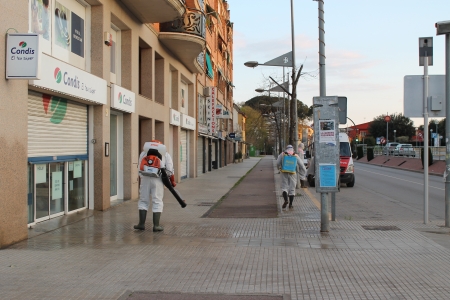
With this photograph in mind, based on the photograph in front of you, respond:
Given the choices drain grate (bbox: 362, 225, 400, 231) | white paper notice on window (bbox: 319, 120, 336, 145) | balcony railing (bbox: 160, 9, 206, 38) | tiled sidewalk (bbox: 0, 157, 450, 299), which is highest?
balcony railing (bbox: 160, 9, 206, 38)

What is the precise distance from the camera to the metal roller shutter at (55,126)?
10148mm

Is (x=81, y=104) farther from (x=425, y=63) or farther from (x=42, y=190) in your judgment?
(x=425, y=63)

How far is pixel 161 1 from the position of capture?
15211 millimetres

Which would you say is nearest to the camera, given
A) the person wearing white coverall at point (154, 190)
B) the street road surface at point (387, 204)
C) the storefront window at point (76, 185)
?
the person wearing white coverall at point (154, 190)

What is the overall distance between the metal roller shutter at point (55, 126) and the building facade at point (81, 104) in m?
0.02

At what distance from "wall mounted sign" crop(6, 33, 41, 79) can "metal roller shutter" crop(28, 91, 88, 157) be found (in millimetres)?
1860

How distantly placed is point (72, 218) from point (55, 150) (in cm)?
165

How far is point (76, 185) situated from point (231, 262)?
6451mm

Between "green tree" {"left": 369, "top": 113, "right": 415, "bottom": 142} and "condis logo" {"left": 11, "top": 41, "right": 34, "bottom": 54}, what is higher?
"green tree" {"left": 369, "top": 113, "right": 415, "bottom": 142}

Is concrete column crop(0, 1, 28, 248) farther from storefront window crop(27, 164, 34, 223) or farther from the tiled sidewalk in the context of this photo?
storefront window crop(27, 164, 34, 223)

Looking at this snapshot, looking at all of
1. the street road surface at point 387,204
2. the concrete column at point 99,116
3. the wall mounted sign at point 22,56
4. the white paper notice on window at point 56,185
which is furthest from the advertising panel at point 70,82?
the street road surface at point 387,204

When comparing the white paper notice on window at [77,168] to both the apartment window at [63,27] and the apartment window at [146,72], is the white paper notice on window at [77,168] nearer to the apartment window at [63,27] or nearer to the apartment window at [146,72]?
the apartment window at [63,27]

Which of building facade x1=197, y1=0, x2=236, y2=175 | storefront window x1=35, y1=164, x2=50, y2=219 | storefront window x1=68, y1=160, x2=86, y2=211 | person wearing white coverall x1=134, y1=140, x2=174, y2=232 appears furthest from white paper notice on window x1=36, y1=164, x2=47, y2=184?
building facade x1=197, y1=0, x2=236, y2=175

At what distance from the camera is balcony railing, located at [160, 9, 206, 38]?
20.1 meters
